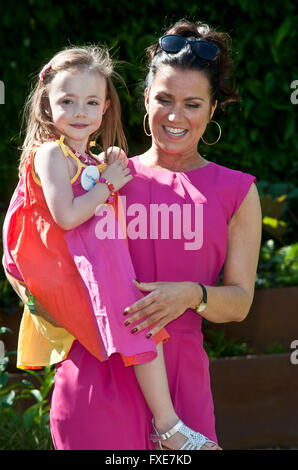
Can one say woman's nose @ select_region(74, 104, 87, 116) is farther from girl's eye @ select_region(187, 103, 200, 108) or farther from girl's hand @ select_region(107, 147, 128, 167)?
girl's eye @ select_region(187, 103, 200, 108)

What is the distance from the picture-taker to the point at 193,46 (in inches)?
110

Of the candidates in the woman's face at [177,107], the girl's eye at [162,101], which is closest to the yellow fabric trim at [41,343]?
the woman's face at [177,107]

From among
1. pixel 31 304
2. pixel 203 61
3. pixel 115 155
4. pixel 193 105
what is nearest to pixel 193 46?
pixel 203 61

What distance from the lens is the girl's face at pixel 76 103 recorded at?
2.61 m

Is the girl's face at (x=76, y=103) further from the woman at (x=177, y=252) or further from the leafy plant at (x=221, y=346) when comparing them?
the leafy plant at (x=221, y=346)

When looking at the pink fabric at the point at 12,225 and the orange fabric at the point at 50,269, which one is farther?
the pink fabric at the point at 12,225

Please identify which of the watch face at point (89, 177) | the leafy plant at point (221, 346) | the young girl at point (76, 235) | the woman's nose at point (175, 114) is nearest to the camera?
the young girl at point (76, 235)

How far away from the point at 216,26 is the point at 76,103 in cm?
305

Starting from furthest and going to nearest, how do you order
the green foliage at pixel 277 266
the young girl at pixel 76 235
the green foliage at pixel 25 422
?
the green foliage at pixel 277 266, the green foliage at pixel 25 422, the young girl at pixel 76 235

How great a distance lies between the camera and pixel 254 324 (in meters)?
5.11

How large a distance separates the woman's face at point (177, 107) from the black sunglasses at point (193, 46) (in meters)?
0.06

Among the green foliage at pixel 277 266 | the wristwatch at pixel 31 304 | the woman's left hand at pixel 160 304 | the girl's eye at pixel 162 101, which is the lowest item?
the green foliage at pixel 277 266
